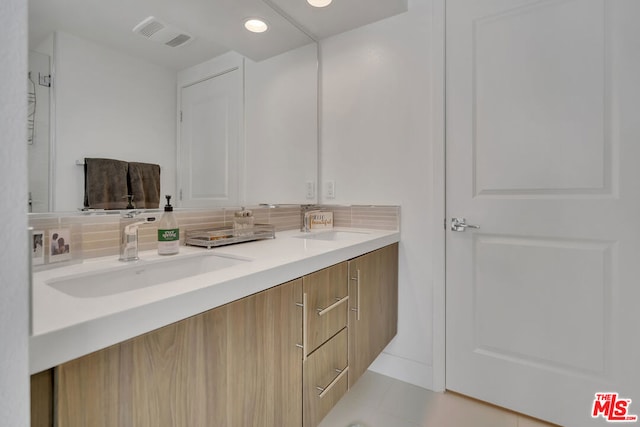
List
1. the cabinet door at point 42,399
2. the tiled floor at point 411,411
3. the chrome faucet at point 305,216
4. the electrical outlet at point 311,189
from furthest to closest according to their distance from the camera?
the electrical outlet at point 311,189, the chrome faucet at point 305,216, the tiled floor at point 411,411, the cabinet door at point 42,399

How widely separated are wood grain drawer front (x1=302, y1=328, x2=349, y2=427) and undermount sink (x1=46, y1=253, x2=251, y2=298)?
0.41m

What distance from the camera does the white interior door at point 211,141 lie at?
1.20m

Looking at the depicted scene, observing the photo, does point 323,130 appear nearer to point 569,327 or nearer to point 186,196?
point 186,196

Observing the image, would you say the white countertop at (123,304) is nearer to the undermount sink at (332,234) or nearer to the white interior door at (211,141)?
the white interior door at (211,141)

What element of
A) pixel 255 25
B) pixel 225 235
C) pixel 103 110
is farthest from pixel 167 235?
pixel 255 25

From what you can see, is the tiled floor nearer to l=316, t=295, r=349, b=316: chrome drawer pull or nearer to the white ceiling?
l=316, t=295, r=349, b=316: chrome drawer pull

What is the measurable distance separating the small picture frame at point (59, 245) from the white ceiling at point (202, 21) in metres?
0.49

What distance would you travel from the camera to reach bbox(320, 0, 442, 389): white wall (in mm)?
1604

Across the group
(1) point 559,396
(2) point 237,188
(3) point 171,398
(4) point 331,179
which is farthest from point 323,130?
(1) point 559,396

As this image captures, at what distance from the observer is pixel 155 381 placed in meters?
0.56

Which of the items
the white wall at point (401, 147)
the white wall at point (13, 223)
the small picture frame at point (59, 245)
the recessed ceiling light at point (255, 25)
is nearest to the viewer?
the white wall at point (13, 223)

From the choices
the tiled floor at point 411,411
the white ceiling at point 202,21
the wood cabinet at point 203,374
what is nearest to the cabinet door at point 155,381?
the wood cabinet at point 203,374

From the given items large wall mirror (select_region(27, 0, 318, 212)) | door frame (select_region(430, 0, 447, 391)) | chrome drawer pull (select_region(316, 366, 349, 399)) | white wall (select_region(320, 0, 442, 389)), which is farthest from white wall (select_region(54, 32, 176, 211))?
door frame (select_region(430, 0, 447, 391))

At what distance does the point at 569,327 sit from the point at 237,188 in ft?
5.36
